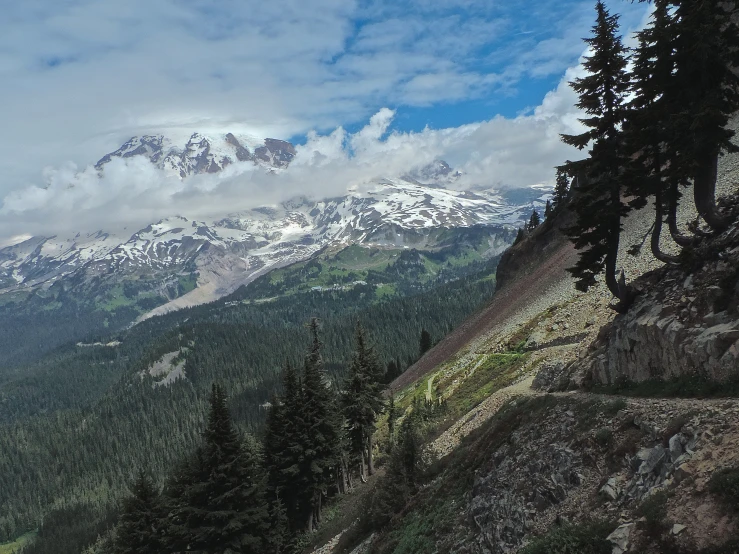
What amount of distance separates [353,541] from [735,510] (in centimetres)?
2417

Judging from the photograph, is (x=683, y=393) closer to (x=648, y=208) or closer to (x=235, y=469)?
(x=235, y=469)

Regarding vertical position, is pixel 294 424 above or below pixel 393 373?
above

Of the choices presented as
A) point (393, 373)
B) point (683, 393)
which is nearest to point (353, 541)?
point (683, 393)

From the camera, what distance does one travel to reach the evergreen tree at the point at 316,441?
Result: 4294cm

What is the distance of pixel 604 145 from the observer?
76.4 ft

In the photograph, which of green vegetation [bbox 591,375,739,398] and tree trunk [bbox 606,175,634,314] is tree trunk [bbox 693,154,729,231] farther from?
green vegetation [bbox 591,375,739,398]

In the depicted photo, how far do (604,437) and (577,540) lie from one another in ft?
14.7

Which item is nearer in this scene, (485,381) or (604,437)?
(604,437)

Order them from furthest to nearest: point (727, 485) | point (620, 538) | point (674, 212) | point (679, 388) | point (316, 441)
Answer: point (316, 441), point (674, 212), point (679, 388), point (620, 538), point (727, 485)

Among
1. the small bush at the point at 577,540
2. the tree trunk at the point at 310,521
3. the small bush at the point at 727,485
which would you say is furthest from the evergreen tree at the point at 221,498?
the small bush at the point at 727,485

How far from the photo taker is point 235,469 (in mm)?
32406

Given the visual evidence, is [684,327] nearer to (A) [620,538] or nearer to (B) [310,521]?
(A) [620,538]

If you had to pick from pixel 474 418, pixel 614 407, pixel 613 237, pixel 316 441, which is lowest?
pixel 316 441

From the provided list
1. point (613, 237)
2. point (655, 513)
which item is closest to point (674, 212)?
point (613, 237)
